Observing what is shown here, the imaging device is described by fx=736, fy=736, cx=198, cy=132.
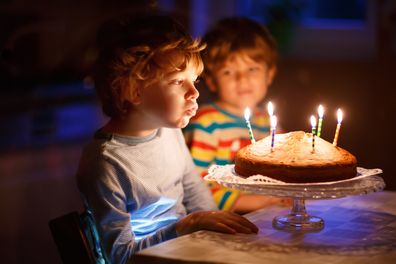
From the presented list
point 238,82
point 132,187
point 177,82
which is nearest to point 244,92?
point 238,82

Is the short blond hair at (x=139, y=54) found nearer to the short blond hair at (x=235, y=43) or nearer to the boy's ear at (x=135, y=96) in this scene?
the boy's ear at (x=135, y=96)

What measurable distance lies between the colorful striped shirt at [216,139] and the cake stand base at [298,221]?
1.79 ft

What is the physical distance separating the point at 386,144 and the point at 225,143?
A: 97.8 inches

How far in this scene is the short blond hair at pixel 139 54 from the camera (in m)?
1.76

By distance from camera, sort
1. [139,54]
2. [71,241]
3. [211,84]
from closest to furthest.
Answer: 1. [71,241]
2. [139,54]
3. [211,84]

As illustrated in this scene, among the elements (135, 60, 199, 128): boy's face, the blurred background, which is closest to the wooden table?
(135, 60, 199, 128): boy's face

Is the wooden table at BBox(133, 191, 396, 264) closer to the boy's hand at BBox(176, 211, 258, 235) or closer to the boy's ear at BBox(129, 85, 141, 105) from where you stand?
the boy's hand at BBox(176, 211, 258, 235)

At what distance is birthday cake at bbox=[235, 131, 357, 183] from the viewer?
1595 mm

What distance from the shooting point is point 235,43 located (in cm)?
241

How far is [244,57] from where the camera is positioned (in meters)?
2.41

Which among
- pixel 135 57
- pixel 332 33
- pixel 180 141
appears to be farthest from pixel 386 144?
pixel 135 57

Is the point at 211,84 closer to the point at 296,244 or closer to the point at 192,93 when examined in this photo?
the point at 192,93

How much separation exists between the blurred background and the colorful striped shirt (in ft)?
1.30

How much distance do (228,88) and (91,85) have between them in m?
3.66
